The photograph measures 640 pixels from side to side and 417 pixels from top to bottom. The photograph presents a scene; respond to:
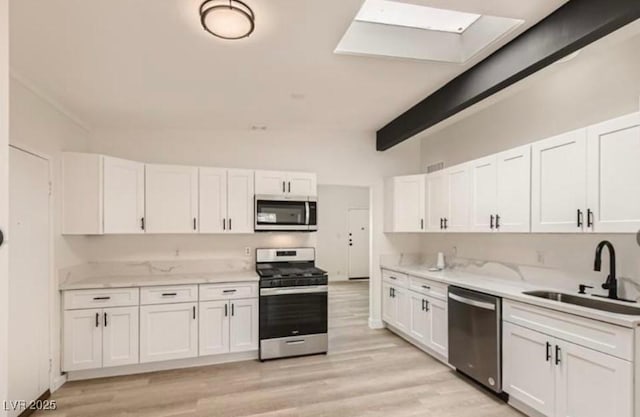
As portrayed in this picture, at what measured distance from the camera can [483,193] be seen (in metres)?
3.47

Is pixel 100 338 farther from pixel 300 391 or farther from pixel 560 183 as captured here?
pixel 560 183

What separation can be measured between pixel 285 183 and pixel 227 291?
4.71ft

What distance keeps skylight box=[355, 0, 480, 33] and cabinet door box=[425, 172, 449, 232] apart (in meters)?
1.93

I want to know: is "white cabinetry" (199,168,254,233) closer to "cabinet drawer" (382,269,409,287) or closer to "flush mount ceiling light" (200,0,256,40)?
"cabinet drawer" (382,269,409,287)

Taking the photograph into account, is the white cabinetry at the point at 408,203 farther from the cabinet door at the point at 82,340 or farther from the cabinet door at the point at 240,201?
the cabinet door at the point at 82,340

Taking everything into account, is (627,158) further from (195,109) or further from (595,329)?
(195,109)

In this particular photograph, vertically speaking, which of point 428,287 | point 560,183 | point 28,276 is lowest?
point 428,287

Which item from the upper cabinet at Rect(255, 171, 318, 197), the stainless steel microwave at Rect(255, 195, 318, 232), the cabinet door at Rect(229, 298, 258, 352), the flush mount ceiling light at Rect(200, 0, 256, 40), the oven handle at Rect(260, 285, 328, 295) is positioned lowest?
the cabinet door at Rect(229, 298, 258, 352)

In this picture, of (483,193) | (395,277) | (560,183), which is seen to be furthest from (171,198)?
(560,183)

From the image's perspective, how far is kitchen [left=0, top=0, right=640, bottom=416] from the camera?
7.33ft

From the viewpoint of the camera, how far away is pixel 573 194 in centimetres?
256

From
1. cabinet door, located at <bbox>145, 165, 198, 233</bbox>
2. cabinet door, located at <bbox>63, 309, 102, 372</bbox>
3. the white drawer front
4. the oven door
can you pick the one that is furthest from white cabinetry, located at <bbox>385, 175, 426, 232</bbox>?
cabinet door, located at <bbox>63, 309, 102, 372</bbox>

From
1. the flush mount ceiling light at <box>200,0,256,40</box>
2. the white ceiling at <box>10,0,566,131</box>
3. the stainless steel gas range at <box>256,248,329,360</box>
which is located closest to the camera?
the flush mount ceiling light at <box>200,0,256,40</box>

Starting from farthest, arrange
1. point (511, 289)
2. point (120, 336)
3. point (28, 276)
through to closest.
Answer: point (120, 336) → point (511, 289) → point (28, 276)
